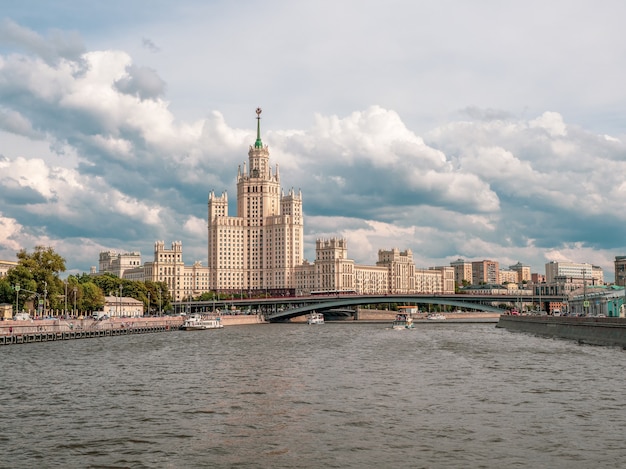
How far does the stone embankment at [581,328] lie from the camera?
84.8 metres

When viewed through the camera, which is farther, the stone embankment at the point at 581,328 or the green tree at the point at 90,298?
the green tree at the point at 90,298

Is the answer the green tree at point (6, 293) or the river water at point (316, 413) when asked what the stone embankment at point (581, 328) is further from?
the green tree at point (6, 293)

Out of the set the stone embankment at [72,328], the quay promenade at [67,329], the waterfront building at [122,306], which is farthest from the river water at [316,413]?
the waterfront building at [122,306]

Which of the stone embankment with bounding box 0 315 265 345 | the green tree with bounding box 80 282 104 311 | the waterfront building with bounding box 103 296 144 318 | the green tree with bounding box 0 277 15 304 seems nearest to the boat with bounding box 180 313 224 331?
the stone embankment with bounding box 0 315 265 345

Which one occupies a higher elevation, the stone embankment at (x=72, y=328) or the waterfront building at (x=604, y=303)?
the waterfront building at (x=604, y=303)

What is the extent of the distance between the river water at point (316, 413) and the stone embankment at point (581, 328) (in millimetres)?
16012

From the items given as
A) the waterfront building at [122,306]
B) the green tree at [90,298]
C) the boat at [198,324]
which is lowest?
the boat at [198,324]

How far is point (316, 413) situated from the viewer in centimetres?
3900

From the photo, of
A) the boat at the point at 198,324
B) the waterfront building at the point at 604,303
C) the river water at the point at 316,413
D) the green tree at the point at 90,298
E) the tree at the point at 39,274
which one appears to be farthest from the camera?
the green tree at the point at 90,298

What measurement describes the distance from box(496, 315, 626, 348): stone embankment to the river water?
1601cm

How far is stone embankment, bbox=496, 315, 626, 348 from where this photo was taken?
84750 mm

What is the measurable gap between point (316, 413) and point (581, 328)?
6988cm

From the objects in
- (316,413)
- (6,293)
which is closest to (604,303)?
(316,413)

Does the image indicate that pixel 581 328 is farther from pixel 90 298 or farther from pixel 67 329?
pixel 90 298
